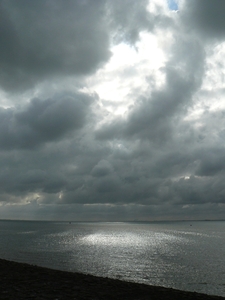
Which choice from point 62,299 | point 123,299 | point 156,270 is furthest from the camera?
point 156,270

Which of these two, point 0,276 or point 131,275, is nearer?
point 0,276

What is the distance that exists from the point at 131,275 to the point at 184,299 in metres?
20.0

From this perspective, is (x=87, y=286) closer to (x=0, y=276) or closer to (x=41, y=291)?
(x=41, y=291)

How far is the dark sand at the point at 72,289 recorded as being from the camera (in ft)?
74.2

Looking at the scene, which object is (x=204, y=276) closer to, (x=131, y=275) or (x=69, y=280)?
(x=131, y=275)

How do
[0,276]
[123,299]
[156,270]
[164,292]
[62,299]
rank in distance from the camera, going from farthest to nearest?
[156,270] → [0,276] → [164,292] → [123,299] → [62,299]

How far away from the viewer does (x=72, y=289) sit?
82.3 feet

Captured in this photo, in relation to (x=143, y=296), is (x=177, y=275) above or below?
below

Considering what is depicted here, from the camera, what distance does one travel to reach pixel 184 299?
79.5 ft

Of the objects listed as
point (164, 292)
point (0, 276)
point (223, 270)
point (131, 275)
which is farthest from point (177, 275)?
point (0, 276)

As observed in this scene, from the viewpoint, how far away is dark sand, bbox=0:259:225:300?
22.6 metres

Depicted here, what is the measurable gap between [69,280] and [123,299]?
29.3 ft

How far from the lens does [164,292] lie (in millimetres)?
26375

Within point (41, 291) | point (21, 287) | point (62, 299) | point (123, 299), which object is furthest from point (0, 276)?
point (123, 299)
